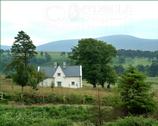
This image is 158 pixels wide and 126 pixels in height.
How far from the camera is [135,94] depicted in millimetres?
38531

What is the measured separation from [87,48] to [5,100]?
78.4 ft

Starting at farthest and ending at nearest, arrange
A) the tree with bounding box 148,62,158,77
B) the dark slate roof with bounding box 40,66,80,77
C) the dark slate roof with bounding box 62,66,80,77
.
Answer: the tree with bounding box 148,62,158,77
the dark slate roof with bounding box 40,66,80,77
the dark slate roof with bounding box 62,66,80,77

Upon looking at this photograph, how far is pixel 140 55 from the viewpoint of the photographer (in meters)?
143

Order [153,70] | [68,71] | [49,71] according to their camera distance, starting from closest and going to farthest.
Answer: [68,71]
[49,71]
[153,70]

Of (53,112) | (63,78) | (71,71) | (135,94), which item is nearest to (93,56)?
(71,71)

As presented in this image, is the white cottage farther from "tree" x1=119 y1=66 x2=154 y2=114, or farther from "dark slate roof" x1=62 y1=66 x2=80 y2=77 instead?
"tree" x1=119 y1=66 x2=154 y2=114

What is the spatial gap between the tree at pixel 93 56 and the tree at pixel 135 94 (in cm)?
2551

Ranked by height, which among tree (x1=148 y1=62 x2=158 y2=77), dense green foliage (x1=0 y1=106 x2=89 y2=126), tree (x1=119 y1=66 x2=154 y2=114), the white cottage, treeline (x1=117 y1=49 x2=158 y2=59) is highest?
treeline (x1=117 y1=49 x2=158 y2=59)

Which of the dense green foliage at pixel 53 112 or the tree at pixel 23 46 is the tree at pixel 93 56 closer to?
the tree at pixel 23 46

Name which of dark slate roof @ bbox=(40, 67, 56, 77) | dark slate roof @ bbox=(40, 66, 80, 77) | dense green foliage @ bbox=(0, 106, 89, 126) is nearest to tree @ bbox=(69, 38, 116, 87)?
dark slate roof @ bbox=(40, 66, 80, 77)

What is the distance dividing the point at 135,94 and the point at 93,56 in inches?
1141

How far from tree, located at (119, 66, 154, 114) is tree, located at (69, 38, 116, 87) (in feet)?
83.7

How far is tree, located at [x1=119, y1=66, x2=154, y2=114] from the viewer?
38438mm

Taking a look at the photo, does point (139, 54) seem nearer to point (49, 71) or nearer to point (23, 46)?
point (49, 71)
